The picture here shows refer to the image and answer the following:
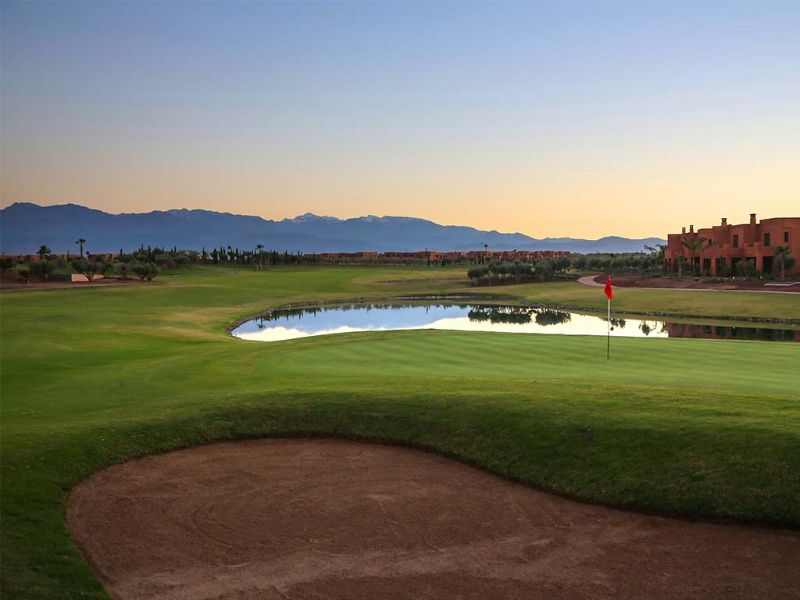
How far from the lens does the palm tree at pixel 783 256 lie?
73.5m

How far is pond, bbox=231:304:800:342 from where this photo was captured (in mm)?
47844

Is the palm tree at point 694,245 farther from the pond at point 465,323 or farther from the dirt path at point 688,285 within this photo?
the pond at point 465,323

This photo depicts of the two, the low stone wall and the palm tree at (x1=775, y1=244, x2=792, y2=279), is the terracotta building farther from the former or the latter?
the low stone wall

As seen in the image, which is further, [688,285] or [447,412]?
[688,285]

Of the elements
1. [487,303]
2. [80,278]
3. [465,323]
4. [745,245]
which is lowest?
[465,323]

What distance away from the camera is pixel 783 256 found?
243ft

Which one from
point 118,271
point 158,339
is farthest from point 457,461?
point 118,271

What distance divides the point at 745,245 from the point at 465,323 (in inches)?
1825

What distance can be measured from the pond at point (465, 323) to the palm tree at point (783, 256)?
26673mm

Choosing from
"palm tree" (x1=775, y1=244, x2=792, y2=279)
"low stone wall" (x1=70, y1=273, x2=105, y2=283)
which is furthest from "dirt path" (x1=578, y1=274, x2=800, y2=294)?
"low stone wall" (x1=70, y1=273, x2=105, y2=283)

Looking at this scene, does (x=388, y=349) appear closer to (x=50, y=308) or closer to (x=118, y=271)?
(x=50, y=308)

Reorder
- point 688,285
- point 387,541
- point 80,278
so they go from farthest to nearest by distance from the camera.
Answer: point 80,278
point 688,285
point 387,541

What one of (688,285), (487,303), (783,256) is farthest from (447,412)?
(783,256)

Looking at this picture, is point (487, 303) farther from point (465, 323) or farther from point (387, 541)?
point (387, 541)
